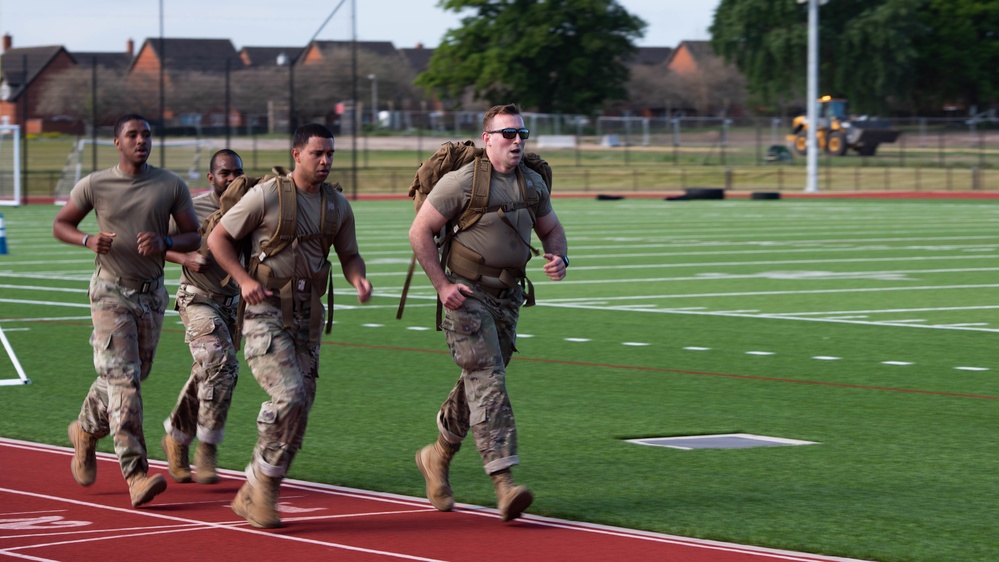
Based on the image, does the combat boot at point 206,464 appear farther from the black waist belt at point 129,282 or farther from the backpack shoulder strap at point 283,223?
the backpack shoulder strap at point 283,223

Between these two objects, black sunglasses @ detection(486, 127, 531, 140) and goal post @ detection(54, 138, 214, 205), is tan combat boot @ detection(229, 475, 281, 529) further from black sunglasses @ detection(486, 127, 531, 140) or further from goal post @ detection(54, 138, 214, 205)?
goal post @ detection(54, 138, 214, 205)

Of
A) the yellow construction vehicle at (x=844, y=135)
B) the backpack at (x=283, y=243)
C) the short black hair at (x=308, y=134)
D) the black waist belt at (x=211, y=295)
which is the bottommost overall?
the black waist belt at (x=211, y=295)

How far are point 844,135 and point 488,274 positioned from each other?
71861 millimetres

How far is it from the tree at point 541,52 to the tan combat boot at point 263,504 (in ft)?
282

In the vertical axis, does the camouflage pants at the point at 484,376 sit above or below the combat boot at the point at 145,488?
above

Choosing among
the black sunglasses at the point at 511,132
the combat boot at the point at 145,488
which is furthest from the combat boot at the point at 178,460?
the black sunglasses at the point at 511,132

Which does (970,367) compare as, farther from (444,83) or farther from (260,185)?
(444,83)

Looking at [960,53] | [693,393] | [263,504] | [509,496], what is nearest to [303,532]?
[263,504]

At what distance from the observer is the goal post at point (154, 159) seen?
193ft

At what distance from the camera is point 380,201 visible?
5666cm

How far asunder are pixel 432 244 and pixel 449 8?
3547 inches

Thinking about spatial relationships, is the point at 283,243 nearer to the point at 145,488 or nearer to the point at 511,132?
the point at 511,132

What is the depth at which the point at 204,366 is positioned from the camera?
28.9 feet

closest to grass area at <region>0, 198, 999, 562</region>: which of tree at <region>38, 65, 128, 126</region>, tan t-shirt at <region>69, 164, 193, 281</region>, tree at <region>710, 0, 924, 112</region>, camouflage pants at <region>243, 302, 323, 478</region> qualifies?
camouflage pants at <region>243, 302, 323, 478</region>
